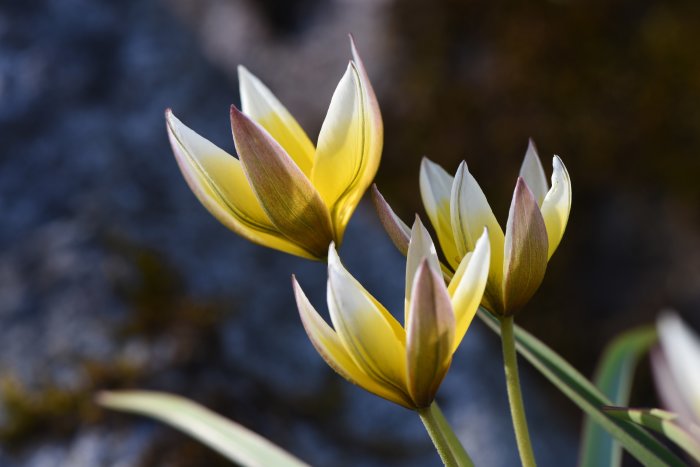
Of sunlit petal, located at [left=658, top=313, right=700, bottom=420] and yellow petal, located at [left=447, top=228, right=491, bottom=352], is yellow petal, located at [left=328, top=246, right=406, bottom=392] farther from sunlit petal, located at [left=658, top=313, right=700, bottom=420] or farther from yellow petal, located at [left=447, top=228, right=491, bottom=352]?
sunlit petal, located at [left=658, top=313, right=700, bottom=420]

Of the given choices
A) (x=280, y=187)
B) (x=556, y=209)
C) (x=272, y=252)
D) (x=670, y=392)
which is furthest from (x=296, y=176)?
(x=272, y=252)

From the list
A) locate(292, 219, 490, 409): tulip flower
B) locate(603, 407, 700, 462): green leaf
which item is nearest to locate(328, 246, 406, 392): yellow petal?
locate(292, 219, 490, 409): tulip flower

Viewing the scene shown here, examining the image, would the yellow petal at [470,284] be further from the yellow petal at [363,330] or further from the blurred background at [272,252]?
the blurred background at [272,252]

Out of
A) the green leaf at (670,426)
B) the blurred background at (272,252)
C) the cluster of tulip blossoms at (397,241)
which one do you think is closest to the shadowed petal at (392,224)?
the cluster of tulip blossoms at (397,241)

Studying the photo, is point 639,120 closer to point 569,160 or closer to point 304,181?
point 569,160

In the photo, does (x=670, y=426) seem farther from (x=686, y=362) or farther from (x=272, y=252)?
(x=272, y=252)

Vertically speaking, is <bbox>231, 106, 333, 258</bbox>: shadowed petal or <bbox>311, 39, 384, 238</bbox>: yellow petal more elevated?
<bbox>311, 39, 384, 238</bbox>: yellow petal

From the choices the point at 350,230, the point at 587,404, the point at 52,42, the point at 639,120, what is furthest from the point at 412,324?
the point at 639,120
